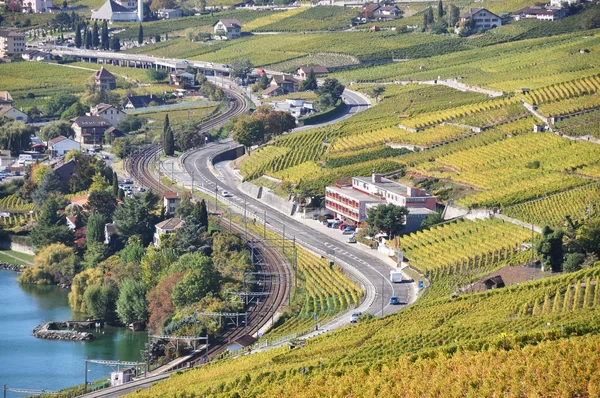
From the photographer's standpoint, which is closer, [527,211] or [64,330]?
[64,330]

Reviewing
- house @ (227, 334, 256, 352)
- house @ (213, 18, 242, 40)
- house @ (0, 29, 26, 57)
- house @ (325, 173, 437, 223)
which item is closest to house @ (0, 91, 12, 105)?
house @ (0, 29, 26, 57)

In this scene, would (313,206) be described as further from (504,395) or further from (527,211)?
(504,395)

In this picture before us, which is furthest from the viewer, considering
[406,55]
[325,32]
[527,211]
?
[325,32]

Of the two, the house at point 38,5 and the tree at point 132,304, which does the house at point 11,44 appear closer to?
the house at point 38,5

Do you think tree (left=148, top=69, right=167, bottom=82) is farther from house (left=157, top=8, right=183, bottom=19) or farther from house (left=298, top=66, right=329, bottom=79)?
house (left=157, top=8, right=183, bottom=19)

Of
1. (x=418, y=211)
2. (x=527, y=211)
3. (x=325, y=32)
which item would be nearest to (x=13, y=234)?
(x=418, y=211)

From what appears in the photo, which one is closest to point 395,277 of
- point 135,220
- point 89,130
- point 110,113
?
point 135,220

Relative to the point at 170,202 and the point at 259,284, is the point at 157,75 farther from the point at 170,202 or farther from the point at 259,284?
the point at 259,284
